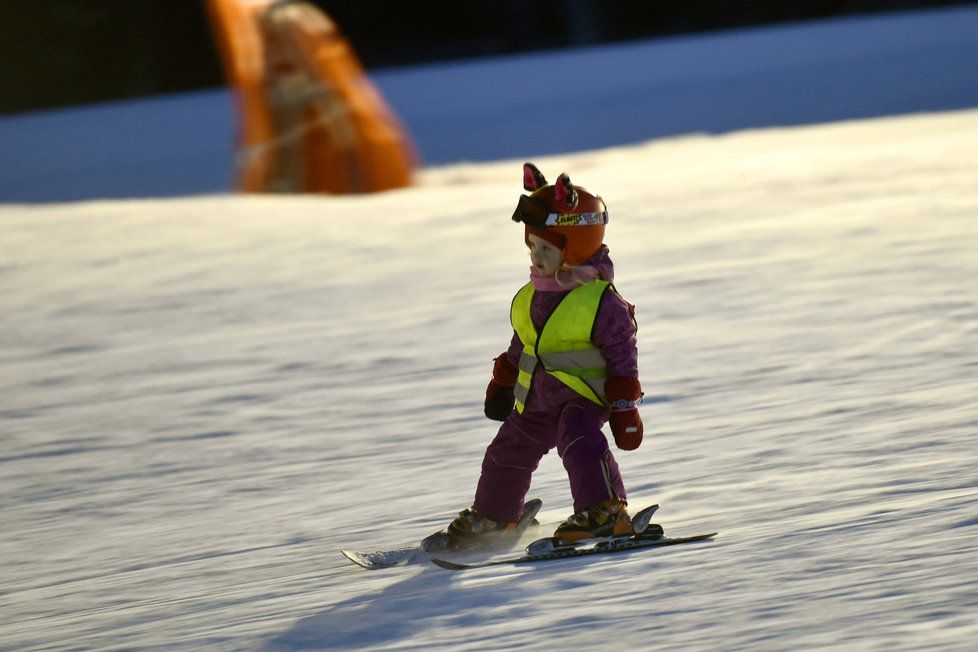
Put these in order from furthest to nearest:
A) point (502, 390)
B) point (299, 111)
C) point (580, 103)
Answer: point (580, 103) < point (299, 111) < point (502, 390)

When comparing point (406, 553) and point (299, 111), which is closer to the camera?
point (406, 553)

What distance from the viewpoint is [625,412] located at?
312cm

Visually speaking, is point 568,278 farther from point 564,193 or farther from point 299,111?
point 299,111

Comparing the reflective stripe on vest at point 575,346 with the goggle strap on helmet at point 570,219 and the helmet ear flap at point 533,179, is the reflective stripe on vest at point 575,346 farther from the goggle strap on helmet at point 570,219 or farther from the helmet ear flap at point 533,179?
the helmet ear flap at point 533,179

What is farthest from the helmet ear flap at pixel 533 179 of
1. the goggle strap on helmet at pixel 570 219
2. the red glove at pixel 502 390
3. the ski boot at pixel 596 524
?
the ski boot at pixel 596 524

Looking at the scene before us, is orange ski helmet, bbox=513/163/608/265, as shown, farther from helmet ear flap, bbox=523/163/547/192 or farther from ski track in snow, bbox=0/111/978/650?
ski track in snow, bbox=0/111/978/650

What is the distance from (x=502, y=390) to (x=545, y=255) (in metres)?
0.38

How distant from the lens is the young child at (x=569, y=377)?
10.4 feet

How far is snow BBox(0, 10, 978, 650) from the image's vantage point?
2.95 m

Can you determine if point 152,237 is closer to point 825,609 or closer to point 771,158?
point 771,158

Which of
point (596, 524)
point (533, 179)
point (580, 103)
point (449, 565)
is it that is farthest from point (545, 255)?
point (580, 103)

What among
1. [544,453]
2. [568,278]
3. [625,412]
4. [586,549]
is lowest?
[586,549]

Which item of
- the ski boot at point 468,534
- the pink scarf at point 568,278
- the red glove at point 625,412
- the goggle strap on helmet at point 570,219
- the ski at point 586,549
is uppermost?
the goggle strap on helmet at point 570,219

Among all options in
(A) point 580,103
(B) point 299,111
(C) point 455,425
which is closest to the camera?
(C) point 455,425
